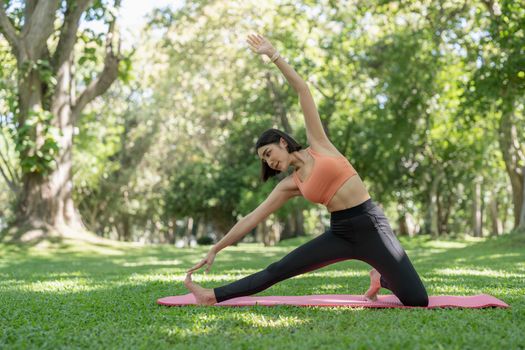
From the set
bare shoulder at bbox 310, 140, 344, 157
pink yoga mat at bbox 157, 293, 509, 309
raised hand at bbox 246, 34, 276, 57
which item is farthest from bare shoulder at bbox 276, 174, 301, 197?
raised hand at bbox 246, 34, 276, 57

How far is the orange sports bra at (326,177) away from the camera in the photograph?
5.01 m

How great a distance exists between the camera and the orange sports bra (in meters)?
5.01

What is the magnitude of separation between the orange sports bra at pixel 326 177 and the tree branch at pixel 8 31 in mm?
14266

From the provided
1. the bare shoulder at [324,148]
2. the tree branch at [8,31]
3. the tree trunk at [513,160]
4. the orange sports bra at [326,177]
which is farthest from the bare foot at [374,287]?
the tree trunk at [513,160]

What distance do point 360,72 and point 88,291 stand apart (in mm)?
21052

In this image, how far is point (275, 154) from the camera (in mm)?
5066

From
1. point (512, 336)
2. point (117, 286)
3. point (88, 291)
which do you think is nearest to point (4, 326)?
point (88, 291)

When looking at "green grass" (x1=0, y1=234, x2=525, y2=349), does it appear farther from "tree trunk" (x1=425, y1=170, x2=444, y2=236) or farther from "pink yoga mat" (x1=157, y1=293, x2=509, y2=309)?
"tree trunk" (x1=425, y1=170, x2=444, y2=236)

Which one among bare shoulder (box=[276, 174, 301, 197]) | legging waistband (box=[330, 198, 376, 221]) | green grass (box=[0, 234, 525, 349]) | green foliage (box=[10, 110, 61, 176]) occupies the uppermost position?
green foliage (box=[10, 110, 61, 176])

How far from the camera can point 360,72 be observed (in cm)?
2603

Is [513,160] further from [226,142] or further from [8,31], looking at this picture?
[226,142]

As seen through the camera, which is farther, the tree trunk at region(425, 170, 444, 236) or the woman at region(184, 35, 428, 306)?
the tree trunk at region(425, 170, 444, 236)

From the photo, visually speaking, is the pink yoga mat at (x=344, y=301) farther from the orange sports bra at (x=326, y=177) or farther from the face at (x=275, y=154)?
the face at (x=275, y=154)

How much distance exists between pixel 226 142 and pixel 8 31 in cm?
2163
